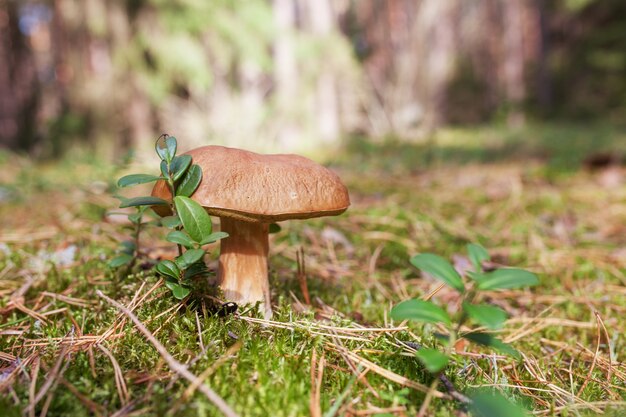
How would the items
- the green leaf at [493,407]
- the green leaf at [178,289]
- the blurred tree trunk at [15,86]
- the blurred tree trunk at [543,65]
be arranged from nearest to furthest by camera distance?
the green leaf at [493,407] → the green leaf at [178,289] → the blurred tree trunk at [15,86] → the blurred tree trunk at [543,65]

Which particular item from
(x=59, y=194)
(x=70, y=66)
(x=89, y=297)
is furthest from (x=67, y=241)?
(x=70, y=66)

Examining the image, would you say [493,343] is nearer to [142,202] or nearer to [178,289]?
[178,289]

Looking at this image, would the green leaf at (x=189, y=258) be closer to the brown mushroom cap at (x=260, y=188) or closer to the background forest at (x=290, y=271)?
the background forest at (x=290, y=271)

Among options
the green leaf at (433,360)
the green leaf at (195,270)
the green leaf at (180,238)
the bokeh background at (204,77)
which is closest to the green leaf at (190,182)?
the green leaf at (180,238)

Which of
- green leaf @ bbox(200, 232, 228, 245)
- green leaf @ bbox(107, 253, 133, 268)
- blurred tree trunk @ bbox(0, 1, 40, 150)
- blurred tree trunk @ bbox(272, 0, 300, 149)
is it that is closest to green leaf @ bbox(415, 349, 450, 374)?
green leaf @ bbox(200, 232, 228, 245)

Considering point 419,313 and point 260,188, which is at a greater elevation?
point 260,188

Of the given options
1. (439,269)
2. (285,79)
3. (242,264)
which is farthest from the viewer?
(285,79)

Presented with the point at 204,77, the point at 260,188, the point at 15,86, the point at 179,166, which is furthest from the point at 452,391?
the point at 15,86
